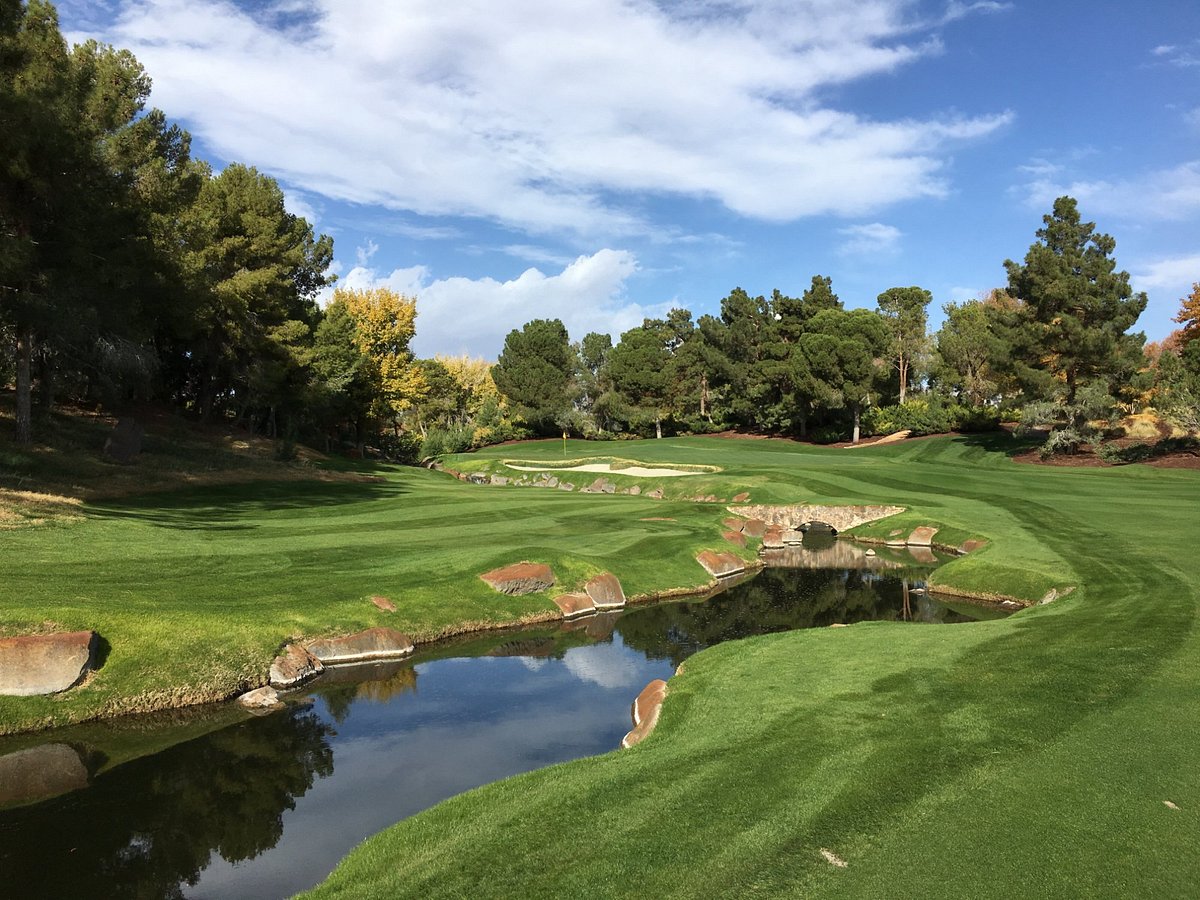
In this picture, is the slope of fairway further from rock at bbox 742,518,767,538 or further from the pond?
rock at bbox 742,518,767,538

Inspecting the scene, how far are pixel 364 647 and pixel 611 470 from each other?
4248cm

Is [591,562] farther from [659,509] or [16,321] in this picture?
[16,321]

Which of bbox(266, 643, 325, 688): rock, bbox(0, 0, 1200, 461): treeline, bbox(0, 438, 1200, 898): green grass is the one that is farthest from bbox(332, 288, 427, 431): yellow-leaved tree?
bbox(266, 643, 325, 688): rock

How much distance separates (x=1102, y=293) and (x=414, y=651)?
53.2m

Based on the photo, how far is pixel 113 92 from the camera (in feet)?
111

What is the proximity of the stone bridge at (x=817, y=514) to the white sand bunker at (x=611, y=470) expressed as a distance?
12.8 meters

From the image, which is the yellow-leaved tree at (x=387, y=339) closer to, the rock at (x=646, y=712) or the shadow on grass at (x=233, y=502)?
the shadow on grass at (x=233, y=502)

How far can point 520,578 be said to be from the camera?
22.8 m

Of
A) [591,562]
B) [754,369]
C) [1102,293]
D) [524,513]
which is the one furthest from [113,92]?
[754,369]

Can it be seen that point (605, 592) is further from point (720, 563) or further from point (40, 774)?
point (40, 774)

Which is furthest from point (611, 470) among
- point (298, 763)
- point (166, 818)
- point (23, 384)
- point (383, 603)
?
point (166, 818)

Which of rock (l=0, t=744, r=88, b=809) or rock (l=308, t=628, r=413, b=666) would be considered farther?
rock (l=308, t=628, r=413, b=666)

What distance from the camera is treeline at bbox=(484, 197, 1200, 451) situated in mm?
50969

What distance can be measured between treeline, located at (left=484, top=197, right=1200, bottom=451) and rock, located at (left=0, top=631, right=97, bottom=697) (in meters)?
53.2
